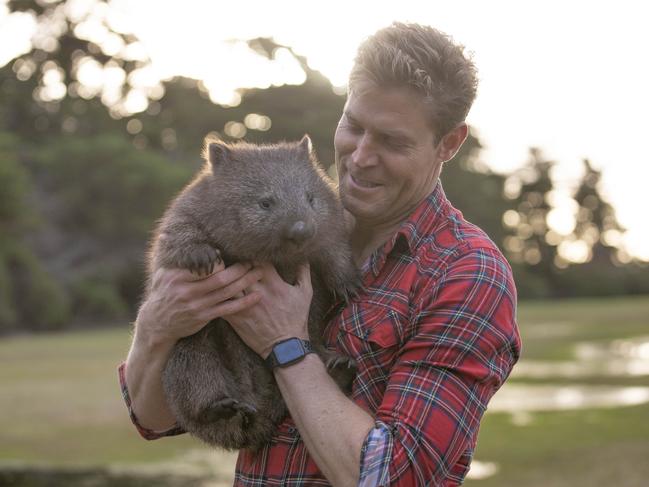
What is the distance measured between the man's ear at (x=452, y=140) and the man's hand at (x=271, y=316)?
0.70 meters

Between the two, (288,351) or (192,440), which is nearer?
(288,351)

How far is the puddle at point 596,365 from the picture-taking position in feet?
55.7

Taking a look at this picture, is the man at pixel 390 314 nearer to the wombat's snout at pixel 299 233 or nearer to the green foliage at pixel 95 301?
the wombat's snout at pixel 299 233

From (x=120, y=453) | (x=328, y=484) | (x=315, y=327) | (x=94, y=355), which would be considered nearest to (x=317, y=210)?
(x=315, y=327)

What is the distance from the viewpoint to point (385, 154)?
118 inches

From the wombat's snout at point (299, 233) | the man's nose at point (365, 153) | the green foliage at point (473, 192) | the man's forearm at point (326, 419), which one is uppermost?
the green foliage at point (473, 192)

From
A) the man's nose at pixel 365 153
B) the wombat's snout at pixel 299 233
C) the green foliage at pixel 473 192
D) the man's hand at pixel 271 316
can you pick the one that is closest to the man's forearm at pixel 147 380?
the man's hand at pixel 271 316

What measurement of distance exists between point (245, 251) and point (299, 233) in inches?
8.6

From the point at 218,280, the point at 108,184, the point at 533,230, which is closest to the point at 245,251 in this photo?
the point at 218,280

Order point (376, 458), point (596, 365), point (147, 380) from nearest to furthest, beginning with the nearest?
point (376, 458) → point (147, 380) → point (596, 365)

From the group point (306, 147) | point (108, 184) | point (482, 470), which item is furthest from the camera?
point (108, 184)

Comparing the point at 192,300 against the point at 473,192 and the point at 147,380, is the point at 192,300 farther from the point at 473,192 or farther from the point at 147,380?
the point at 473,192

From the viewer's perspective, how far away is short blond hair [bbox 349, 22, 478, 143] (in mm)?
→ 2818

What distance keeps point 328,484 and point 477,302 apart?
727 mm
